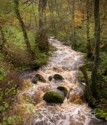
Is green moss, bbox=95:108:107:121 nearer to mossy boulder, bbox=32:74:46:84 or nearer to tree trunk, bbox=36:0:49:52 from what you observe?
mossy boulder, bbox=32:74:46:84

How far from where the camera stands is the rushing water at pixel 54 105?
28.9 feet

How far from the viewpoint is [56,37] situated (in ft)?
87.4

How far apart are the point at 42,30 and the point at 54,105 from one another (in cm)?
788

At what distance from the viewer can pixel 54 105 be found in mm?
9852

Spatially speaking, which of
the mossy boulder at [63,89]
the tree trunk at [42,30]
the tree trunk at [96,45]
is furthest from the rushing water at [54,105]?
the tree trunk at [42,30]

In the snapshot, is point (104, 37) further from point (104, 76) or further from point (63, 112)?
point (63, 112)

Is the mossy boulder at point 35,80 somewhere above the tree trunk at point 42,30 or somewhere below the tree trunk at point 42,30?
below

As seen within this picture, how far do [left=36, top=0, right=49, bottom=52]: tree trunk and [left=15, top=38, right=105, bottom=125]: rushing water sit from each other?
2.63 m

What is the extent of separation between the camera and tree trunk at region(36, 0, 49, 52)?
49.6ft

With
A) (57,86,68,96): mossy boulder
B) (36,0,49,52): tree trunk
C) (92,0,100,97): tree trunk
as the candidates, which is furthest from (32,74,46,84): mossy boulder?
(36,0,49,52): tree trunk

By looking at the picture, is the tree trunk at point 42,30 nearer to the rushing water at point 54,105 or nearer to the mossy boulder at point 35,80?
the rushing water at point 54,105

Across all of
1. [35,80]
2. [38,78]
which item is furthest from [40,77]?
[35,80]

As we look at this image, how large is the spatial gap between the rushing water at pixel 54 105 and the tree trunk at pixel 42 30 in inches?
103

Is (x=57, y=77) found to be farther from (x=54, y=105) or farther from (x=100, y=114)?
(x=100, y=114)
